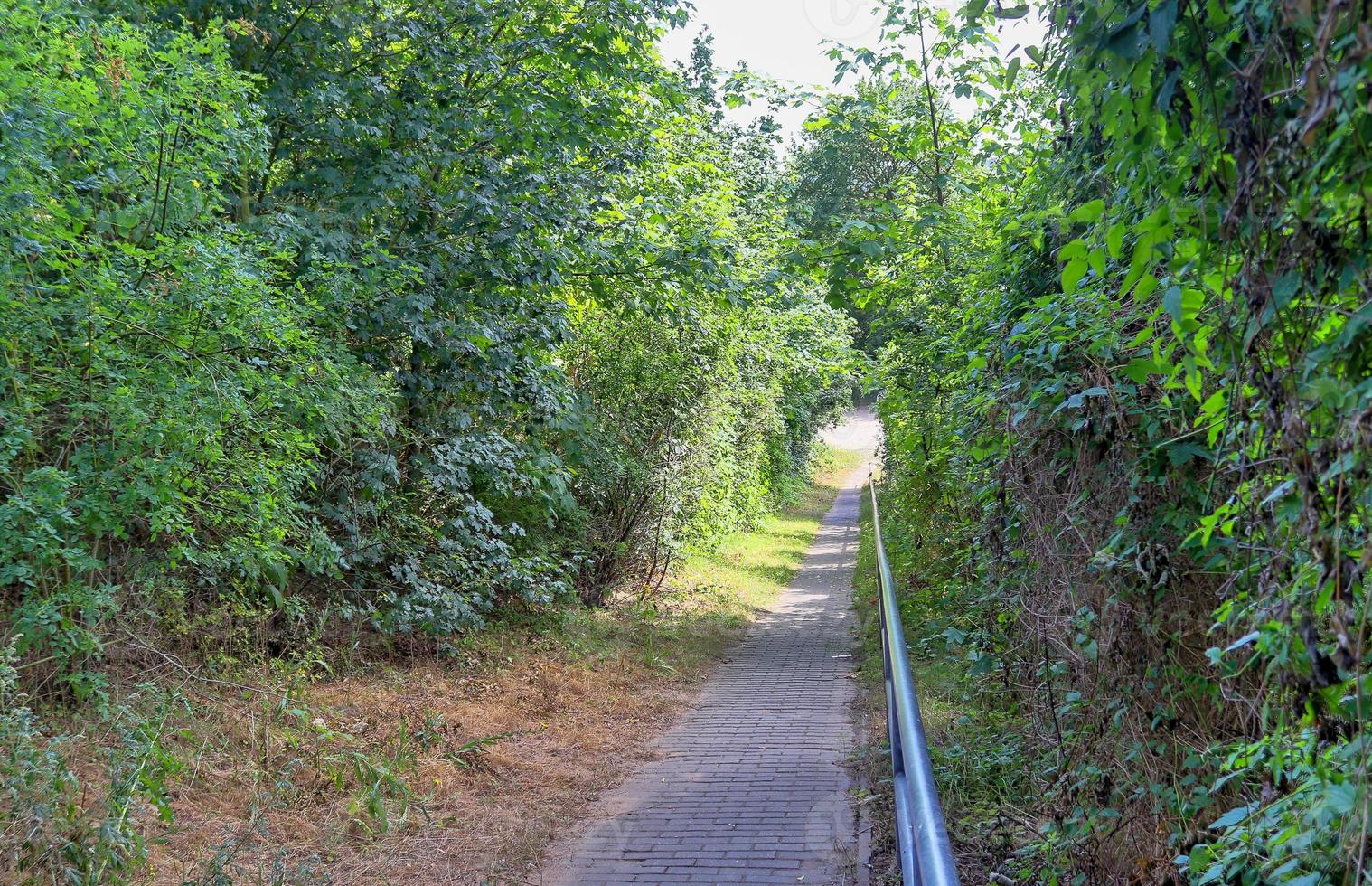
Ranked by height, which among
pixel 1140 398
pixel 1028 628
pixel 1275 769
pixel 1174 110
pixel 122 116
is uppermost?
pixel 122 116

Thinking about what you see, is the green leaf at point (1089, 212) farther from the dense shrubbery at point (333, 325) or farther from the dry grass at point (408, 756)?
the dense shrubbery at point (333, 325)

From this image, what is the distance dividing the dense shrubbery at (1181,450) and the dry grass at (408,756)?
3051mm

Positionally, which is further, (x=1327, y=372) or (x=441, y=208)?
(x=441, y=208)

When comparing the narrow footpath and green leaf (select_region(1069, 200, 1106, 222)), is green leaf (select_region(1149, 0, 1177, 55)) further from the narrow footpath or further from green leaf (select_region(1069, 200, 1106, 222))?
the narrow footpath

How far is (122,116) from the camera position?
5.91 meters

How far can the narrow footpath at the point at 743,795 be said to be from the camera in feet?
18.5

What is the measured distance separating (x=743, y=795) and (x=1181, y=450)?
14.8 ft

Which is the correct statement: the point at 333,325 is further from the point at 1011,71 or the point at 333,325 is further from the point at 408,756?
the point at 1011,71

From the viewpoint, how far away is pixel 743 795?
6984 mm

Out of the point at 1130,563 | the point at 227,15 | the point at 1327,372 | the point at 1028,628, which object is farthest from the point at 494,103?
the point at 1327,372

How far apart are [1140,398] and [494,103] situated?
26.6ft

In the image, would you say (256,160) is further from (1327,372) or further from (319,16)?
(1327,372)

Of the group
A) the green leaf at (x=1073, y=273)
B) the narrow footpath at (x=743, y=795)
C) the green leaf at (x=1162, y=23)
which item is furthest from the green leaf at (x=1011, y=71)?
the narrow footpath at (x=743, y=795)

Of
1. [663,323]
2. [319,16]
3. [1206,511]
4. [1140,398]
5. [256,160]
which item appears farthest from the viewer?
[663,323]
